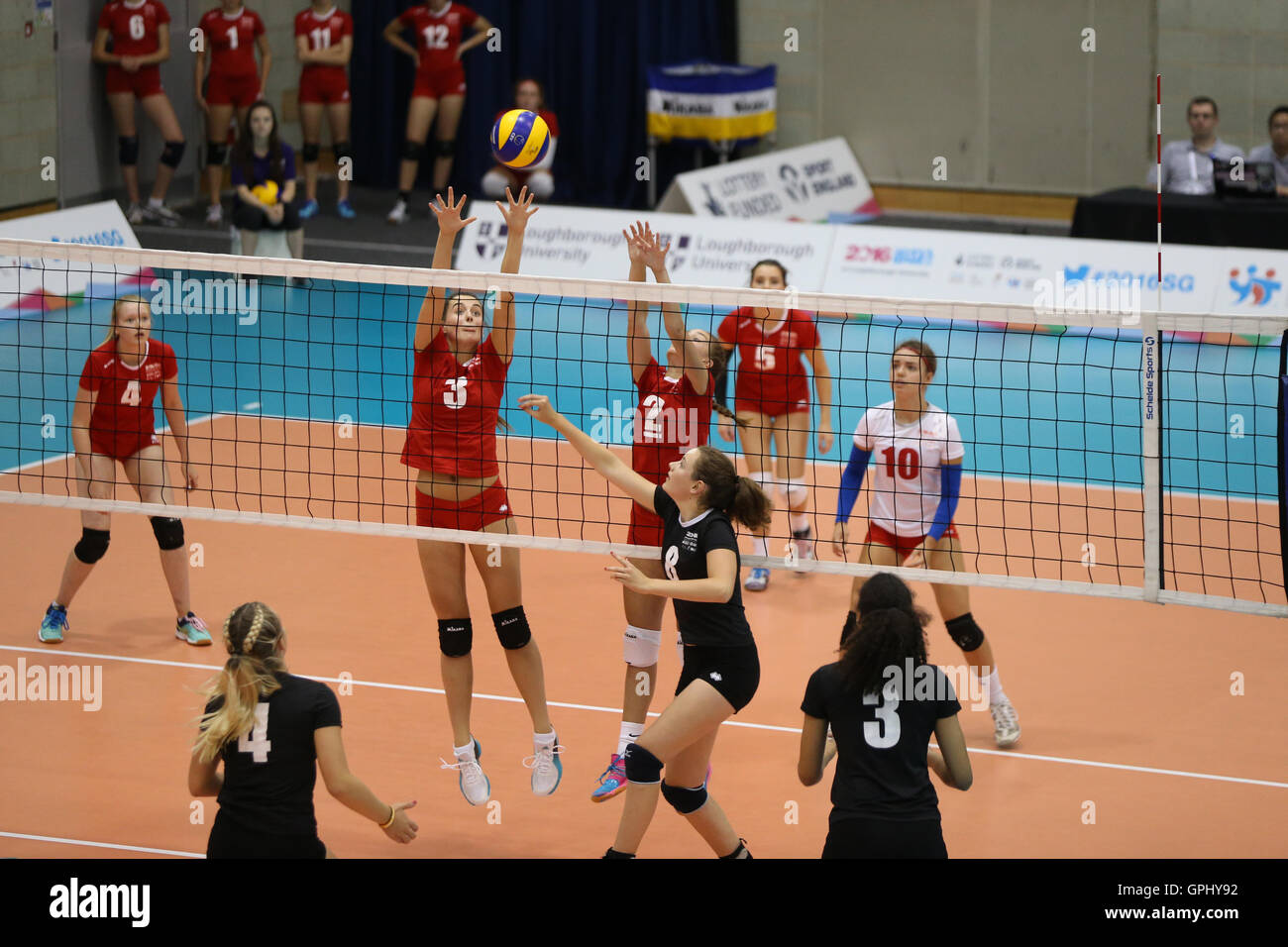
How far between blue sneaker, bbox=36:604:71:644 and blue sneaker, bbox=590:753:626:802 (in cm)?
315

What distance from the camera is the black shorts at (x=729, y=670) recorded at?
19.0 feet

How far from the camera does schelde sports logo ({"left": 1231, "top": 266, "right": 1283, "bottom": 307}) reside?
1349 cm

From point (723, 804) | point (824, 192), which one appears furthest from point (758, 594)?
point (824, 192)

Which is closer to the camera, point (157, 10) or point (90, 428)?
point (90, 428)

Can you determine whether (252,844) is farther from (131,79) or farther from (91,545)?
(131,79)

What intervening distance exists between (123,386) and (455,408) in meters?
2.40

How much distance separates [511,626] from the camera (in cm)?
665

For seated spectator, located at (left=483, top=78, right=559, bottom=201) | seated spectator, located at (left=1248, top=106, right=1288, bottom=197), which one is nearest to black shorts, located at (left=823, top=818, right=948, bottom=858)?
seated spectator, located at (left=1248, top=106, right=1288, bottom=197)

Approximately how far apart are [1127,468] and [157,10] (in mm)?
11128

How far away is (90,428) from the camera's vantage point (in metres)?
8.12

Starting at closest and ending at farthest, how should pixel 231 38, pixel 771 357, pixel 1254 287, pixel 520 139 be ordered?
pixel 520 139
pixel 771 357
pixel 1254 287
pixel 231 38

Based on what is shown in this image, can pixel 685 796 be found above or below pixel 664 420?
below

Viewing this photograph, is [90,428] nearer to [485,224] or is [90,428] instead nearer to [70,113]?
[485,224]

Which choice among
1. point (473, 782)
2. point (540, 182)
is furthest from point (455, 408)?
point (540, 182)
